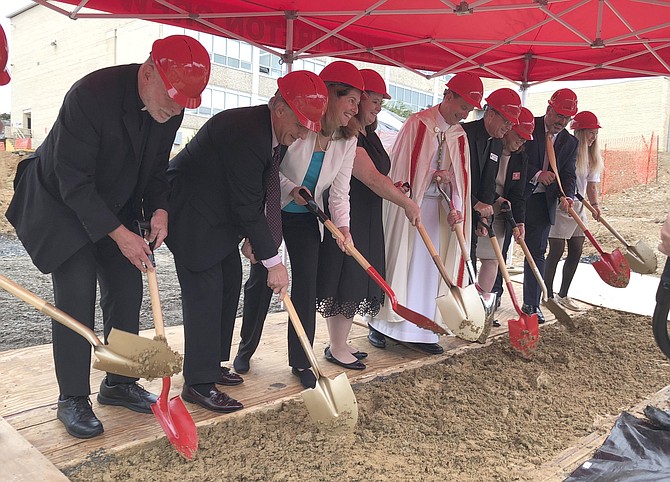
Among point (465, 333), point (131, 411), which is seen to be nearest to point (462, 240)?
point (465, 333)

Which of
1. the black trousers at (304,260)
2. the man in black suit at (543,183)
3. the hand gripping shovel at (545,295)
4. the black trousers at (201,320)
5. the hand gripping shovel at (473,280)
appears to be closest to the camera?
the black trousers at (201,320)

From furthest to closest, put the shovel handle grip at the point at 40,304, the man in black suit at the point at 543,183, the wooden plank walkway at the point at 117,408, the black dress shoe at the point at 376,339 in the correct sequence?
the man in black suit at the point at 543,183 < the black dress shoe at the point at 376,339 < the wooden plank walkway at the point at 117,408 < the shovel handle grip at the point at 40,304

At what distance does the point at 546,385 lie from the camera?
9.96ft

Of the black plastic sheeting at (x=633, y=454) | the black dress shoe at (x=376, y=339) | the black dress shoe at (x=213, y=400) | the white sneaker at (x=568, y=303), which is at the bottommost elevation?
the white sneaker at (x=568, y=303)

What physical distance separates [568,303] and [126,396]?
3.80 m

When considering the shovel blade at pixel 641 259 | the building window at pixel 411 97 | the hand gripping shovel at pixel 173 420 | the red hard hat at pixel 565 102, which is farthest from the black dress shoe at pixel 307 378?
the building window at pixel 411 97

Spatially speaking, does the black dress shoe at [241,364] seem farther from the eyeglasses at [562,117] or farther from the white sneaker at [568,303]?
the white sneaker at [568,303]

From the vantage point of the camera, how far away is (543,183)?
4188mm

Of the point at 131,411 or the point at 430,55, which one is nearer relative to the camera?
the point at 131,411

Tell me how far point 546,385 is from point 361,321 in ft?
5.00

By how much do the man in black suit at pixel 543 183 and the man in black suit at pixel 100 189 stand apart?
2839mm

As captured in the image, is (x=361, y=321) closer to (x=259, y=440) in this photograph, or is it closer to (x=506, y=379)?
(x=506, y=379)

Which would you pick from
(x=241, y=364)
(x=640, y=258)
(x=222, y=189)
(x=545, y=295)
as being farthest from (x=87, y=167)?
(x=640, y=258)

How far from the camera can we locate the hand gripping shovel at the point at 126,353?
1.87m
